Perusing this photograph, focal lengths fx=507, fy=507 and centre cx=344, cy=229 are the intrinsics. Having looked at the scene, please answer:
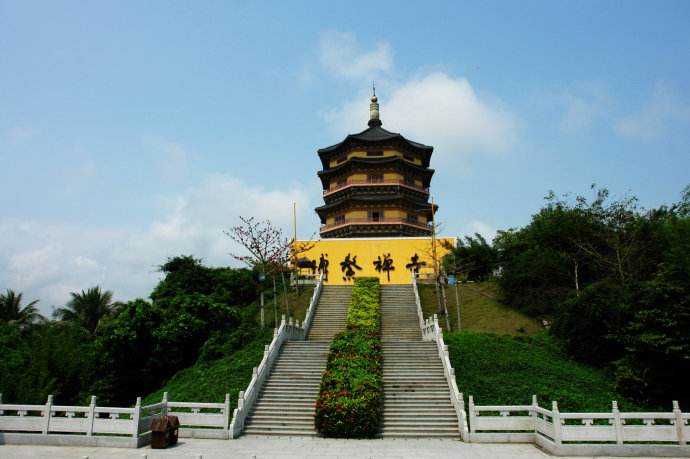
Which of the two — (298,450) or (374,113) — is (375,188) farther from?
(298,450)

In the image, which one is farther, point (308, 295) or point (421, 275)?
point (421, 275)

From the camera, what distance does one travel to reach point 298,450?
11500mm

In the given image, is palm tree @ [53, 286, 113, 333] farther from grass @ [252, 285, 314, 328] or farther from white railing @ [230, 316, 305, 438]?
white railing @ [230, 316, 305, 438]

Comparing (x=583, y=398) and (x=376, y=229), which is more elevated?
(x=376, y=229)

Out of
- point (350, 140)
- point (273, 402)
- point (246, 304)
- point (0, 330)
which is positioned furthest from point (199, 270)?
point (273, 402)

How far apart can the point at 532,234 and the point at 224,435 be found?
25.7 metres

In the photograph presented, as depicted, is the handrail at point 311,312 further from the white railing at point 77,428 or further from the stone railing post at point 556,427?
the stone railing post at point 556,427

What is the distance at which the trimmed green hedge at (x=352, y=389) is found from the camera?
512 inches

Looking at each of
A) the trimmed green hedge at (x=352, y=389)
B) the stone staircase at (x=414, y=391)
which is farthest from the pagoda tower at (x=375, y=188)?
the trimmed green hedge at (x=352, y=389)

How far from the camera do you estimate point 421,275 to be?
107ft

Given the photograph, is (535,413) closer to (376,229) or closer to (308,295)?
(308,295)

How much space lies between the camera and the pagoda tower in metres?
36.5

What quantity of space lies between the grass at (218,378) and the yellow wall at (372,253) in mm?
12599

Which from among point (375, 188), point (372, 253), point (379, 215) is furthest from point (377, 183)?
point (372, 253)
